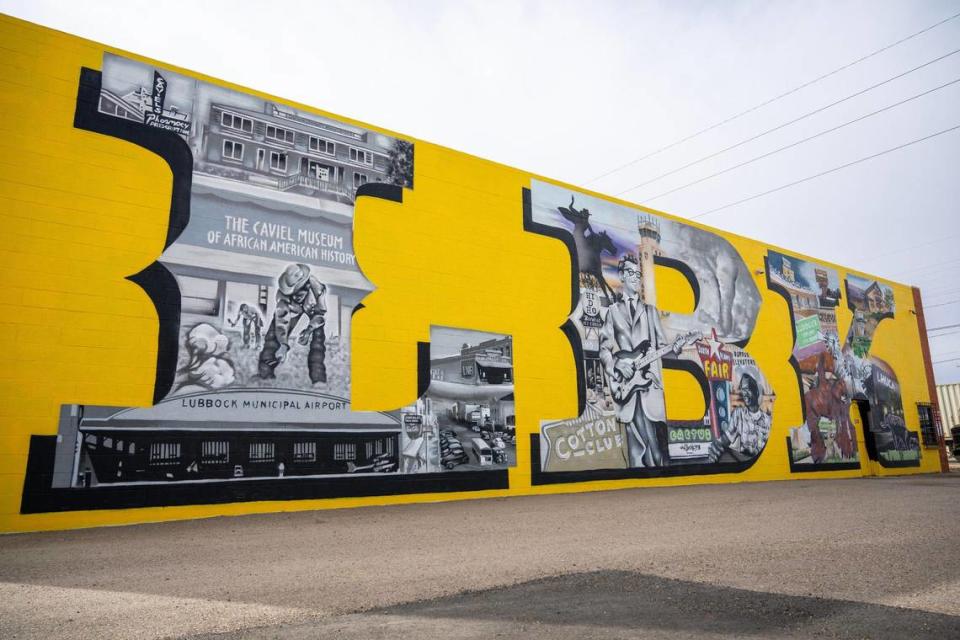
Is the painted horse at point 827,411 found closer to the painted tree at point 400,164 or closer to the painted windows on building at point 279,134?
the painted tree at point 400,164

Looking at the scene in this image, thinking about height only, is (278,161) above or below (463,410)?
above

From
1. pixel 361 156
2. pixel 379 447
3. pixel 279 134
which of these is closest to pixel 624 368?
pixel 379 447

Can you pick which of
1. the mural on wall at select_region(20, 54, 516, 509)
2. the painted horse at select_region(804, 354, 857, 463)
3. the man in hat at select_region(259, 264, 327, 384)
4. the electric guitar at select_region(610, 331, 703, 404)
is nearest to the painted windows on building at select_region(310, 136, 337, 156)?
the mural on wall at select_region(20, 54, 516, 509)

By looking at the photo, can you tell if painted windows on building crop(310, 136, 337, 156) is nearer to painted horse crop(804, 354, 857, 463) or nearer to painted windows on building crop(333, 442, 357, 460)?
painted windows on building crop(333, 442, 357, 460)

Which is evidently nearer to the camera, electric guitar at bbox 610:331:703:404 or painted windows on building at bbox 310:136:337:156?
painted windows on building at bbox 310:136:337:156

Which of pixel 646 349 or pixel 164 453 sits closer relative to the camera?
pixel 164 453

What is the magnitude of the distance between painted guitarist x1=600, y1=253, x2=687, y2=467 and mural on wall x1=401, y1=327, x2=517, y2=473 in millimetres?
3262

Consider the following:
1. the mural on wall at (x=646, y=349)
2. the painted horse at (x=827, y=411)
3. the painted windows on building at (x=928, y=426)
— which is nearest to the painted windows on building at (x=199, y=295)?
the mural on wall at (x=646, y=349)

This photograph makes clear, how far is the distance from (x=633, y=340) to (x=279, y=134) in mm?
9669

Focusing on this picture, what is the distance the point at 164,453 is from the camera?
32.1 ft

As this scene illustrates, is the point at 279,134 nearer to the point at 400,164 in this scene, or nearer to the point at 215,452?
the point at 400,164

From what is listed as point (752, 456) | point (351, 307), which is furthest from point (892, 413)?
point (351, 307)

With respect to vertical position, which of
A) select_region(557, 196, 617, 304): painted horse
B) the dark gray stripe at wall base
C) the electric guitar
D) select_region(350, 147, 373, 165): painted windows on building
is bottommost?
the dark gray stripe at wall base

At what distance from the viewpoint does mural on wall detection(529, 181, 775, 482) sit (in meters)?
15.2
